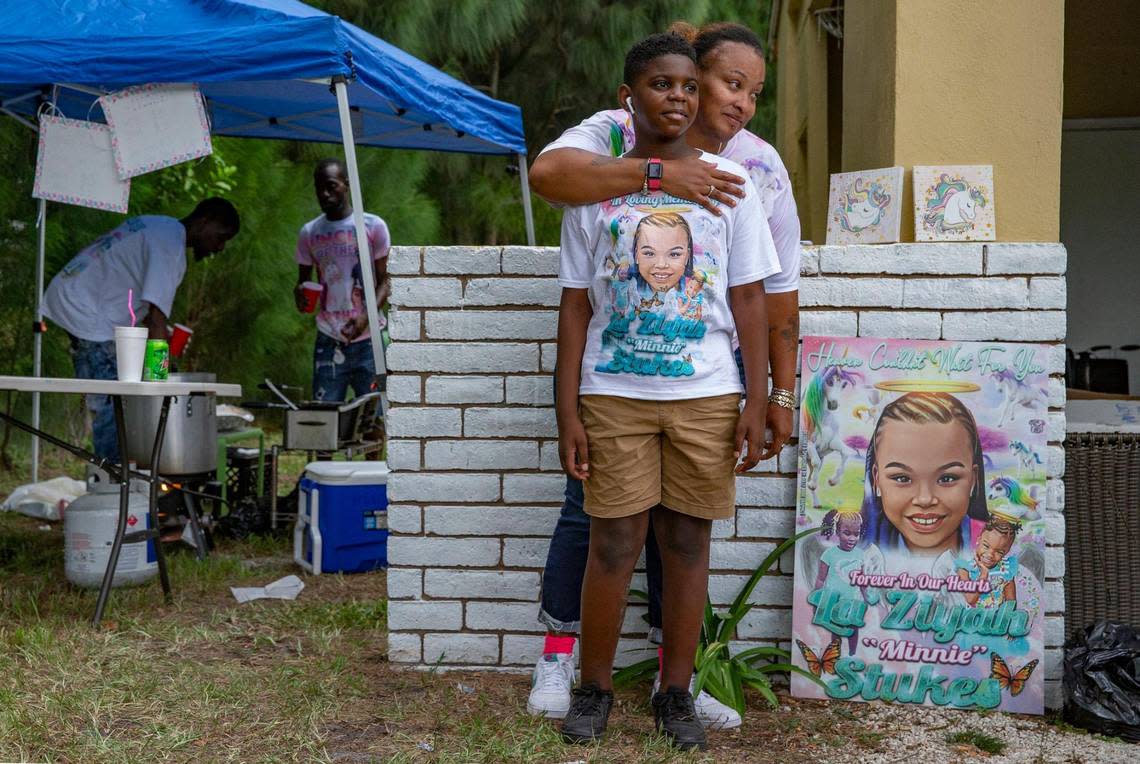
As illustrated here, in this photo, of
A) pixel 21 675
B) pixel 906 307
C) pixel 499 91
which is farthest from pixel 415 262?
pixel 499 91

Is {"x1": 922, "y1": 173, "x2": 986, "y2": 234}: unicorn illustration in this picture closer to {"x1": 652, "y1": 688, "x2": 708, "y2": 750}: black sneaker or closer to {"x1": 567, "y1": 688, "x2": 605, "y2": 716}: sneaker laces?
{"x1": 652, "y1": 688, "x2": 708, "y2": 750}: black sneaker

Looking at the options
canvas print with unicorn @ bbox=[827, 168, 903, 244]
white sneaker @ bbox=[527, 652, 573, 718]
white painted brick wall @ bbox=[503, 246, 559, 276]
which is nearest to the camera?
→ white sneaker @ bbox=[527, 652, 573, 718]

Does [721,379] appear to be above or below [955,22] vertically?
below

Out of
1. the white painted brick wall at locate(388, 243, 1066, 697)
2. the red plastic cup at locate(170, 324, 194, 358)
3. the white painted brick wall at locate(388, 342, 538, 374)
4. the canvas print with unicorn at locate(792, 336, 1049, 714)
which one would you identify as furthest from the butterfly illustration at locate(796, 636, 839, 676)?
the red plastic cup at locate(170, 324, 194, 358)

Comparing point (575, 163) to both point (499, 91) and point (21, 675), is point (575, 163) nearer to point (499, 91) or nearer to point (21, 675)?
point (21, 675)

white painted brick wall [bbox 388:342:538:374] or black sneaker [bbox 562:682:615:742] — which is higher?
white painted brick wall [bbox 388:342:538:374]

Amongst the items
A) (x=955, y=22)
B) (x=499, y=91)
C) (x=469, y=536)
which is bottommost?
(x=469, y=536)

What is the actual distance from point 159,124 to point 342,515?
74.6 inches

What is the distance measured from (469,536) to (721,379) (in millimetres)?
1046

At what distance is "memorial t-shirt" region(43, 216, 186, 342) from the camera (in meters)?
4.93

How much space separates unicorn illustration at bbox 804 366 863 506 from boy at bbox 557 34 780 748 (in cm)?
55

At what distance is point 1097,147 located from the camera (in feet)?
21.2

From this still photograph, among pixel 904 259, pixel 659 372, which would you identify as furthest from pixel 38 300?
pixel 904 259

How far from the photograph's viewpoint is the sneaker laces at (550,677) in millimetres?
2863
